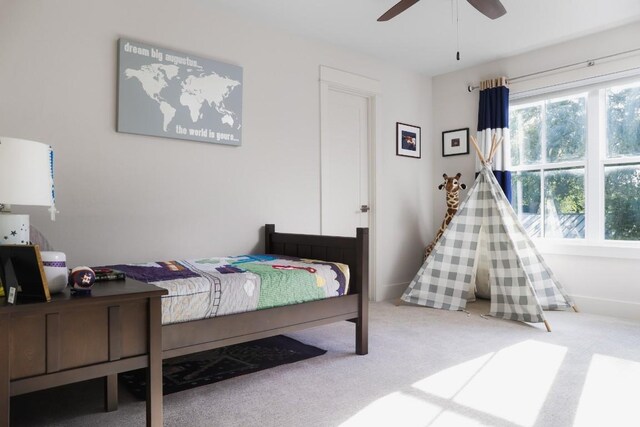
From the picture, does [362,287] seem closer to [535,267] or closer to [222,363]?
[222,363]

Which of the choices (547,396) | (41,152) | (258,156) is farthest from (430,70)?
(41,152)

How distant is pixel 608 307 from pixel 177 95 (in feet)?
12.6

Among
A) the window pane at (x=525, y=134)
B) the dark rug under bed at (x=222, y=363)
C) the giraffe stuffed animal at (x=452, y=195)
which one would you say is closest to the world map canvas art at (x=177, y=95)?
the dark rug under bed at (x=222, y=363)

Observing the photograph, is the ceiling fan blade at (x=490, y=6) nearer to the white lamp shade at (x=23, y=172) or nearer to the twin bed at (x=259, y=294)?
the twin bed at (x=259, y=294)

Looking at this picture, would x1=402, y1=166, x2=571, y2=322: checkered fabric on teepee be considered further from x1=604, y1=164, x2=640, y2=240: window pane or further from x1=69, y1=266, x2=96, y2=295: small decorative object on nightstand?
x1=69, y1=266, x2=96, y2=295: small decorative object on nightstand

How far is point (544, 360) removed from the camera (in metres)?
2.47

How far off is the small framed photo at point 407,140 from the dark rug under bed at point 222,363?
2465 mm

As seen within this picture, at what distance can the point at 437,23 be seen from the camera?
3.46 meters

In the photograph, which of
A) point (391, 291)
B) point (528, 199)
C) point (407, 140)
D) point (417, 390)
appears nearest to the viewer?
point (417, 390)

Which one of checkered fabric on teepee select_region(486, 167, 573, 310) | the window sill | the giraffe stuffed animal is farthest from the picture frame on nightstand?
the window sill

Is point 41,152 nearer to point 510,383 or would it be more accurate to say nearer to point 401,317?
point 510,383

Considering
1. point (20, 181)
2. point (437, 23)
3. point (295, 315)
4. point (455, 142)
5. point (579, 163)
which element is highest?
point (437, 23)

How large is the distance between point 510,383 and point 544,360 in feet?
1.61

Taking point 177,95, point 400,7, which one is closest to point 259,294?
point 177,95
